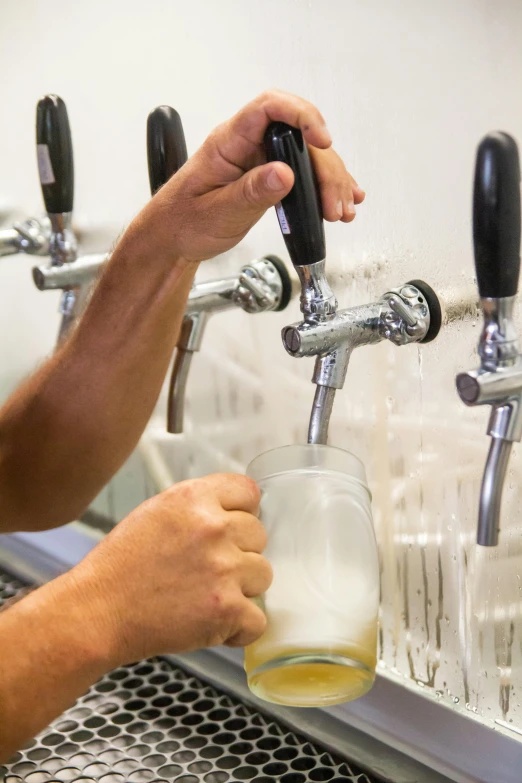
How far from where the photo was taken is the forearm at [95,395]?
0.74m

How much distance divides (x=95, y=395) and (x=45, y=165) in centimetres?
26

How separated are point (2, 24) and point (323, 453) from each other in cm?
99

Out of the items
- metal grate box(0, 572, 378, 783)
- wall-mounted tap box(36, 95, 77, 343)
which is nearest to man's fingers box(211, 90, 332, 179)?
wall-mounted tap box(36, 95, 77, 343)

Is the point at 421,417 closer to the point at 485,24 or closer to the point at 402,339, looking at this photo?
the point at 402,339

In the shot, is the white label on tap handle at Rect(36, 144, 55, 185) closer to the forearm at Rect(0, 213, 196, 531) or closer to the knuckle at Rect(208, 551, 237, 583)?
the forearm at Rect(0, 213, 196, 531)

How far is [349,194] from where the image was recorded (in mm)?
584

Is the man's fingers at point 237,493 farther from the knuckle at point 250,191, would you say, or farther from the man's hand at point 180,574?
the knuckle at point 250,191

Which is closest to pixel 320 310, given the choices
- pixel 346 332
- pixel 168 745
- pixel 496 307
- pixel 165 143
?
pixel 346 332

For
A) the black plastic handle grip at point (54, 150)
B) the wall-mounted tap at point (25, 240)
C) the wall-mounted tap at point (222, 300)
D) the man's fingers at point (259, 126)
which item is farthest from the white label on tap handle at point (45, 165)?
the man's fingers at point (259, 126)

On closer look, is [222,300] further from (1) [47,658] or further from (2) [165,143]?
(1) [47,658]

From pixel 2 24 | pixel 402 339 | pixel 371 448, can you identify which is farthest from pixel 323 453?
pixel 2 24

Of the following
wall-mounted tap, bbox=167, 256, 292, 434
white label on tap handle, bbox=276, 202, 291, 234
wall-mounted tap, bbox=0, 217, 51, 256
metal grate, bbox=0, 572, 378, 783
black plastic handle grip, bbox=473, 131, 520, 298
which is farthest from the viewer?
wall-mounted tap, bbox=0, 217, 51, 256

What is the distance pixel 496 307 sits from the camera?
49 cm

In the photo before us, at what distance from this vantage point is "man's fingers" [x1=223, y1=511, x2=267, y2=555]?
1.70 feet
